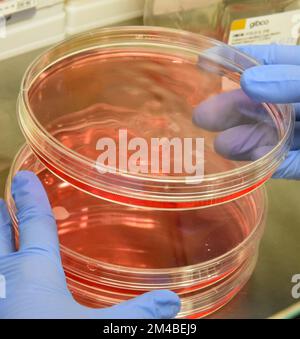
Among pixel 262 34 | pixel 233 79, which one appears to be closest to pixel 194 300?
pixel 233 79

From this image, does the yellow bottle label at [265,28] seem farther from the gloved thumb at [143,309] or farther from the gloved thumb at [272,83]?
the gloved thumb at [143,309]

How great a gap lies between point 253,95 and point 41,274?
49 cm

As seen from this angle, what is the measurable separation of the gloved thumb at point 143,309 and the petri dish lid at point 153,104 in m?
0.25

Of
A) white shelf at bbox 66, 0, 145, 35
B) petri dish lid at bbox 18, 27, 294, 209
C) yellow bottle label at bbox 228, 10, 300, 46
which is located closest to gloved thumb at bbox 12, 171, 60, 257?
petri dish lid at bbox 18, 27, 294, 209

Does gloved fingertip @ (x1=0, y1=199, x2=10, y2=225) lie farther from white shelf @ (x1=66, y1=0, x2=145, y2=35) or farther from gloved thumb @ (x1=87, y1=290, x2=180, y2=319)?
white shelf @ (x1=66, y1=0, x2=145, y2=35)

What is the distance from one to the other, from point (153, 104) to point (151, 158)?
0.59 ft

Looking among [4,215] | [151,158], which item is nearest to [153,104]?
[151,158]

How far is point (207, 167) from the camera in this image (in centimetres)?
122

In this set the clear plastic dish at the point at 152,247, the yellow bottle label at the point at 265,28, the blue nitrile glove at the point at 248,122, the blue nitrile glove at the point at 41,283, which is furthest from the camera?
the yellow bottle label at the point at 265,28

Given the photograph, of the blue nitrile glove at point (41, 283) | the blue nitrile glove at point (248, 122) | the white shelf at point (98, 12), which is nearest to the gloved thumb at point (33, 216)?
the blue nitrile glove at point (41, 283)

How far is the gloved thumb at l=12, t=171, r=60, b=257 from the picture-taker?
905 millimetres

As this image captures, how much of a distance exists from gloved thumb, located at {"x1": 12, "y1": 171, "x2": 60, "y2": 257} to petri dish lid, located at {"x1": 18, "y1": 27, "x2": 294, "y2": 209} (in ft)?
0.40

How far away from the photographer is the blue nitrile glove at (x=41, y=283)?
84cm

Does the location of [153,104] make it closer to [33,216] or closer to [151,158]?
[151,158]
